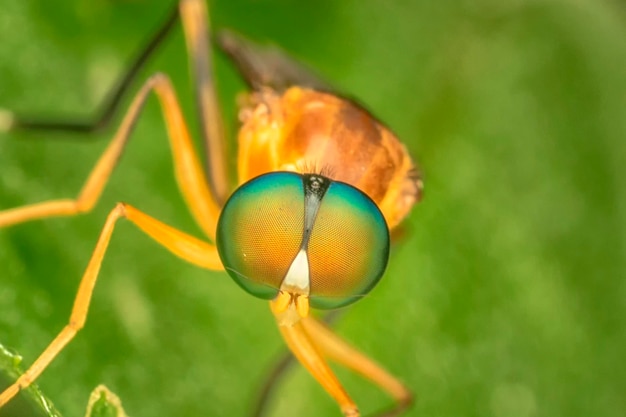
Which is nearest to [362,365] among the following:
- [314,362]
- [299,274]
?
[314,362]

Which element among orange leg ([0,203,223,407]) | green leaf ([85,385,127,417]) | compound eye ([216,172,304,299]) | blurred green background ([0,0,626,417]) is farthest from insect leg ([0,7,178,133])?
green leaf ([85,385,127,417])

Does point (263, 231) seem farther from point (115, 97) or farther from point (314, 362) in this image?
point (115, 97)

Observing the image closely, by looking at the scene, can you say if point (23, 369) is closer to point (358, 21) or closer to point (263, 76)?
point (263, 76)

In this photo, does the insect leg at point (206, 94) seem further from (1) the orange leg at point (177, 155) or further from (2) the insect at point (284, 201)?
(1) the orange leg at point (177, 155)

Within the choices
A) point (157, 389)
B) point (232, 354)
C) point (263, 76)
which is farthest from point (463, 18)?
point (157, 389)

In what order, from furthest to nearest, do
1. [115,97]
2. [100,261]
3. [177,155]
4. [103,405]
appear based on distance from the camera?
1. [115,97]
2. [177,155]
3. [100,261]
4. [103,405]

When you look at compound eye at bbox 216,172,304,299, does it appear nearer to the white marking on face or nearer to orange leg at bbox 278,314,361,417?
the white marking on face

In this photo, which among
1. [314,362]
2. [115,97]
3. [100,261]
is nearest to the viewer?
[100,261]
